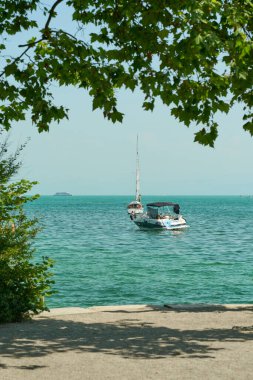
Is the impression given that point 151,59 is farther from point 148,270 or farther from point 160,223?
point 160,223

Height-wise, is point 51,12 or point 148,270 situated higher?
point 51,12

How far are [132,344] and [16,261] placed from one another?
3829 mm

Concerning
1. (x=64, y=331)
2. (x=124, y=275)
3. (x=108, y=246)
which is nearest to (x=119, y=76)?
(x=64, y=331)

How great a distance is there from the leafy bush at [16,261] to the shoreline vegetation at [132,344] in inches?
15.7

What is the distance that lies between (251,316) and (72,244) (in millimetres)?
49084

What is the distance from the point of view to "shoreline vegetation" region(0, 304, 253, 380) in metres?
9.61

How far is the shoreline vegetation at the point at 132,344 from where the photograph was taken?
9.61 m

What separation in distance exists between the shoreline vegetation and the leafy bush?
40 centimetres

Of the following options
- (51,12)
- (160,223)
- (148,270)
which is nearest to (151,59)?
(51,12)

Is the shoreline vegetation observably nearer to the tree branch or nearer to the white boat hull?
the tree branch

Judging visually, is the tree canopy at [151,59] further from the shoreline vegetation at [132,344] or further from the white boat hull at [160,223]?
the white boat hull at [160,223]

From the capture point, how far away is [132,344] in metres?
11.4

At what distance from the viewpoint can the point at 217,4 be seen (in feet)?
36.3

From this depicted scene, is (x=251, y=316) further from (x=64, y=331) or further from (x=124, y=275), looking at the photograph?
(x=124, y=275)
